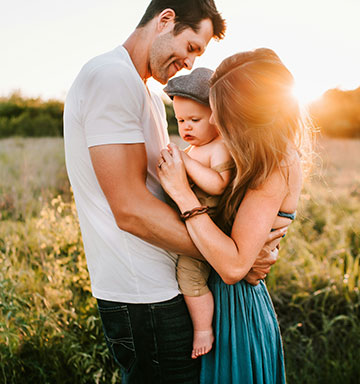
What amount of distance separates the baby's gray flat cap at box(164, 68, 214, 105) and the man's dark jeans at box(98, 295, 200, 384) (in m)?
0.92

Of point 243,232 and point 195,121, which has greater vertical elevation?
point 195,121

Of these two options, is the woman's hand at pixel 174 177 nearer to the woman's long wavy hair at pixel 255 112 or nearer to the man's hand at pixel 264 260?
the woman's long wavy hair at pixel 255 112

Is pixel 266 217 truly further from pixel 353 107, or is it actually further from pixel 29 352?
pixel 353 107

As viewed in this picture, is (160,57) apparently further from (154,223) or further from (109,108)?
(154,223)

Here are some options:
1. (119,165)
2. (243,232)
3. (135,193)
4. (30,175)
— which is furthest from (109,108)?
(30,175)

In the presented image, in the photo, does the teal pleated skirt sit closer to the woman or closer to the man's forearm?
the woman

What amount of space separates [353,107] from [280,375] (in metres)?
16.6

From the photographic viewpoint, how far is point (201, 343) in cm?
158

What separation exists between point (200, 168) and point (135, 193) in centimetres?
36

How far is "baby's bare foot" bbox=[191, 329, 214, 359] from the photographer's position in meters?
1.58

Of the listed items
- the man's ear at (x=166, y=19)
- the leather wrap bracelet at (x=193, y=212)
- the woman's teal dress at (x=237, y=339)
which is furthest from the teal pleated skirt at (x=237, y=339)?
the man's ear at (x=166, y=19)

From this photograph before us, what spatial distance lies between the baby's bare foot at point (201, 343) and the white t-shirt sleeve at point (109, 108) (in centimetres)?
87

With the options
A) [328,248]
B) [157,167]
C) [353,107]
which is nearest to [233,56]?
[157,167]

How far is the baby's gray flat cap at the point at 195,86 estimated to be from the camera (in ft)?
5.70
